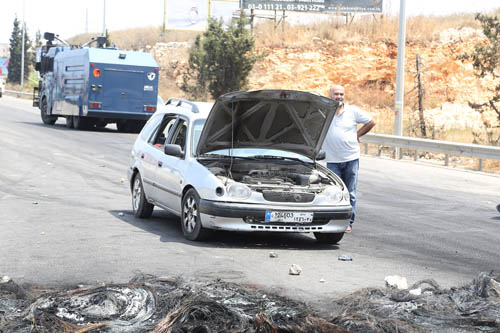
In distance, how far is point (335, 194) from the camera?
388 inches

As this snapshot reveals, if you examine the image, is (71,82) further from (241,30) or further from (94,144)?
(241,30)

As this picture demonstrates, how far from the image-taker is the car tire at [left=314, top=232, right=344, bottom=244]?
32.7 ft

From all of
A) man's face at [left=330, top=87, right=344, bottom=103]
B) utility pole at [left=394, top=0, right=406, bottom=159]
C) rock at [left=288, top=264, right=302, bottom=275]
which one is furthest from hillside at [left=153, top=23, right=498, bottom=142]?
rock at [left=288, top=264, right=302, bottom=275]

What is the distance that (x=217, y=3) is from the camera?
6050 centimetres

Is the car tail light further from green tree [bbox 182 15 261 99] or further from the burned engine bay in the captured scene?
the burned engine bay

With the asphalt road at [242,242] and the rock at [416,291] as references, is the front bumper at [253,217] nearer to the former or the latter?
the asphalt road at [242,242]

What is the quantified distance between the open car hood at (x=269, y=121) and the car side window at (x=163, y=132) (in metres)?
1.43

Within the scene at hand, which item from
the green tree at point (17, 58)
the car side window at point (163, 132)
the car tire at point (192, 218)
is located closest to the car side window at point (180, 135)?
the car side window at point (163, 132)

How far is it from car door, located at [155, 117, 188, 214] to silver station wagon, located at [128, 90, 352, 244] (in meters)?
0.01

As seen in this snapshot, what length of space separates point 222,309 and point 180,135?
5321mm

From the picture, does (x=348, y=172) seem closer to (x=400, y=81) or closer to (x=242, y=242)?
(x=242, y=242)

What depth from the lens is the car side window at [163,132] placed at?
1141 centimetres

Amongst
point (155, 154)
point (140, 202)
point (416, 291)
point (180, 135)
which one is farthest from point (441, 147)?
point (416, 291)

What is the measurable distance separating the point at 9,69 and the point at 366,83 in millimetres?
65157
